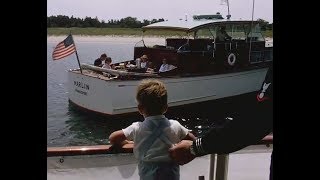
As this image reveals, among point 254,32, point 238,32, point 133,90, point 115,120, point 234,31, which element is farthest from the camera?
point 254,32

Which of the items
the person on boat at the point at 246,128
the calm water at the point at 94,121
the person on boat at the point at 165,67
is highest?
the person on boat at the point at 246,128

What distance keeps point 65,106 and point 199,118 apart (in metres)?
4.07

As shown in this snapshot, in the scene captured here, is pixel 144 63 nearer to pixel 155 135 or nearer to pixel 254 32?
pixel 254 32

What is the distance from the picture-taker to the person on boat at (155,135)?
5.06ft

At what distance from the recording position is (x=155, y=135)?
62.1 inches

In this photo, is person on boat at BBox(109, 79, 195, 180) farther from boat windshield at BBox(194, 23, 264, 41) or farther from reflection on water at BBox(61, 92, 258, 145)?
boat windshield at BBox(194, 23, 264, 41)

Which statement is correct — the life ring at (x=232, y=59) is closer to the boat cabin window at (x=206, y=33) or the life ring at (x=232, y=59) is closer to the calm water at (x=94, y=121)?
the boat cabin window at (x=206, y=33)

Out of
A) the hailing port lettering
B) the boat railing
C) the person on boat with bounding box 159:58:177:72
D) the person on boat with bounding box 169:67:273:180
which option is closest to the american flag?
the hailing port lettering

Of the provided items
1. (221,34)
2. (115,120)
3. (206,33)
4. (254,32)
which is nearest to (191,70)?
(206,33)

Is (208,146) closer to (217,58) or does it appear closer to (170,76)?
(170,76)

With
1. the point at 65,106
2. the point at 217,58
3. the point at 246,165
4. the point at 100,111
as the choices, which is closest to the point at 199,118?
the point at 217,58

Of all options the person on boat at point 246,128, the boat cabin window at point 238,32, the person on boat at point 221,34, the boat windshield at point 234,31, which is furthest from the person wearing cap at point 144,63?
the person on boat at point 246,128

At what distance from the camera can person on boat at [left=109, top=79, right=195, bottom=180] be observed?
60.7 inches

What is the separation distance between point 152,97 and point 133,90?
9033 millimetres
